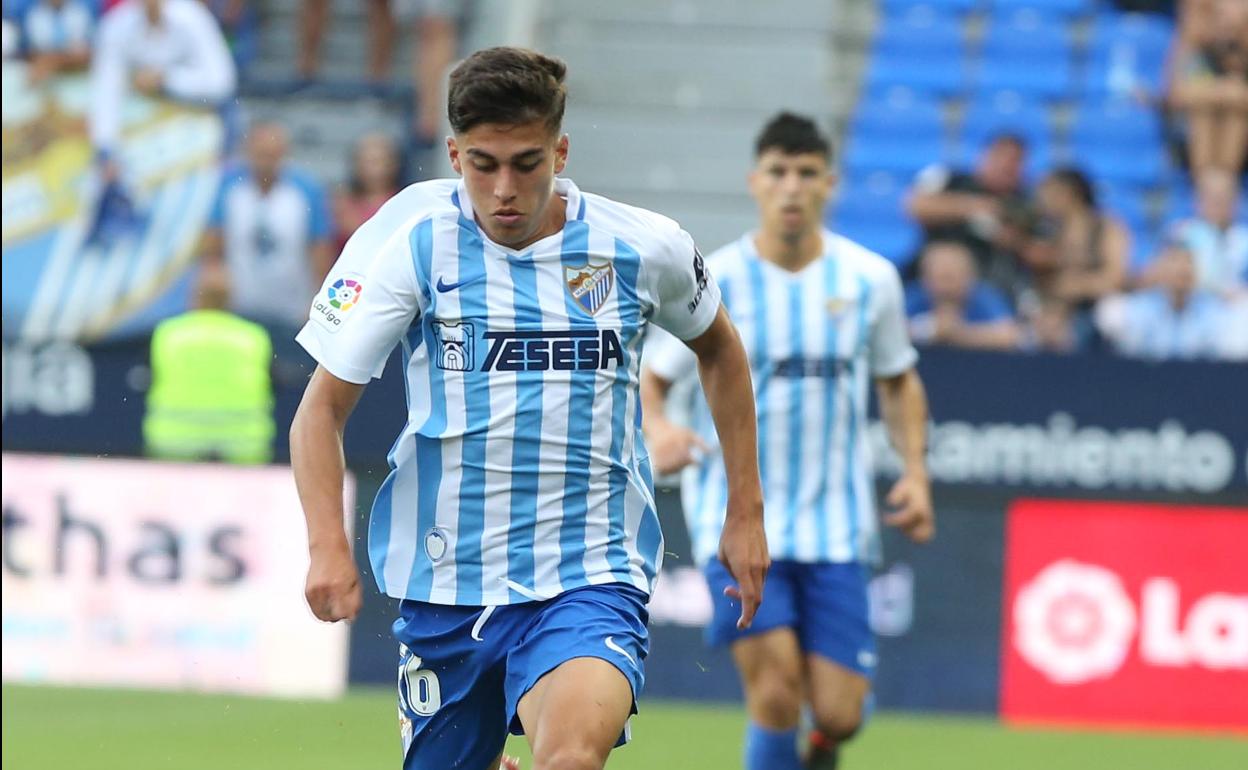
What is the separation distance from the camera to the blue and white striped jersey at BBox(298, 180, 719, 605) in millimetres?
4660

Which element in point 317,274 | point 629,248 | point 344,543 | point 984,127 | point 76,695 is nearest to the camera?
Answer: point 344,543

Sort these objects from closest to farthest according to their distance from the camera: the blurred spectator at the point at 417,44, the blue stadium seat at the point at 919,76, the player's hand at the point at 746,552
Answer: the player's hand at the point at 746,552 < the blurred spectator at the point at 417,44 < the blue stadium seat at the point at 919,76

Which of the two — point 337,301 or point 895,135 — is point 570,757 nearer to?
point 337,301

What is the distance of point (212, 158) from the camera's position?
1216cm

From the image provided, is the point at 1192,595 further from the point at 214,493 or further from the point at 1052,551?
the point at 214,493

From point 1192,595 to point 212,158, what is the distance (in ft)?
18.7

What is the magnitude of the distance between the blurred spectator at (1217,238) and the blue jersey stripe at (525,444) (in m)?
7.87

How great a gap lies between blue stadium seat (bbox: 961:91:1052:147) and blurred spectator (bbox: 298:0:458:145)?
3.29 m

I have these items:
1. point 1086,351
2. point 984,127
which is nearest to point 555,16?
point 984,127

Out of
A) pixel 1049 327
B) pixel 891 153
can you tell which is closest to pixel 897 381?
pixel 1049 327

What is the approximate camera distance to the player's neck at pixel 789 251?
7211mm

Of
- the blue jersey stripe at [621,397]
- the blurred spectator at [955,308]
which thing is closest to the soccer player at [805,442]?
the blue jersey stripe at [621,397]

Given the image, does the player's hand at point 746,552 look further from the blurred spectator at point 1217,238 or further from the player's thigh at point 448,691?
the blurred spectator at point 1217,238

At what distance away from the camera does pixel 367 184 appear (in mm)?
12156
